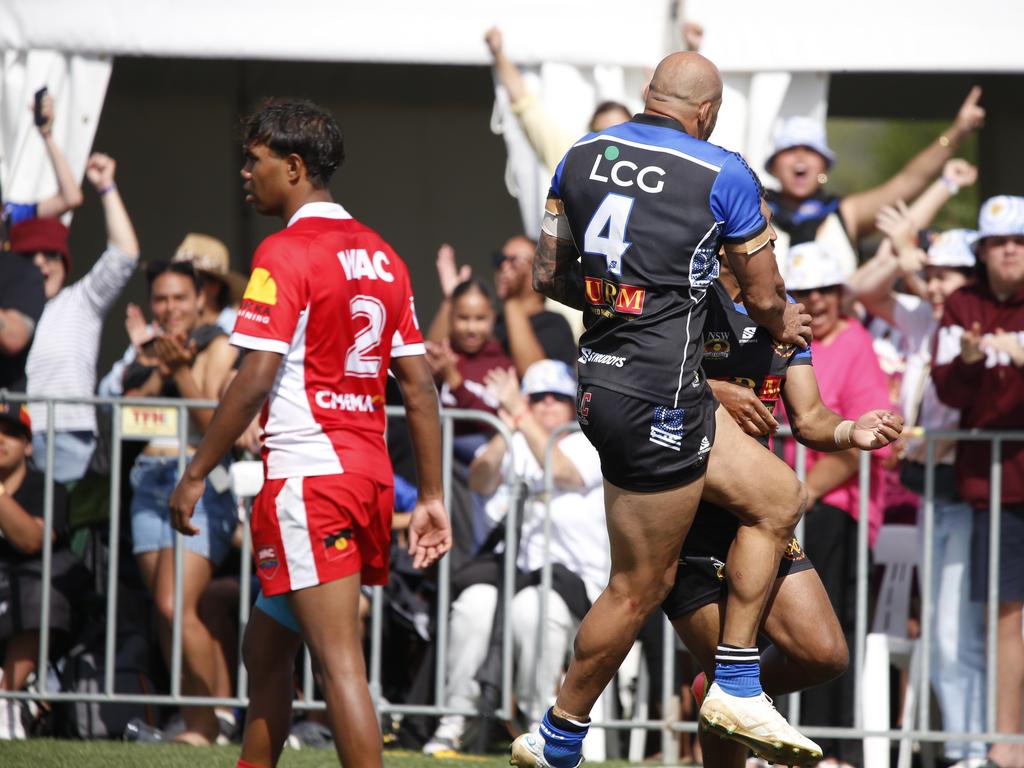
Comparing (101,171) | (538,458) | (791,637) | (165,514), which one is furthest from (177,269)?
(791,637)

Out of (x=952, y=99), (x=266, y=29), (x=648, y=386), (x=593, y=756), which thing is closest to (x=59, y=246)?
Result: (x=266, y=29)

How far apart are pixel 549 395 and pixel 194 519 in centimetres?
166

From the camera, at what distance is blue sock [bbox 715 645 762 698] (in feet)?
12.8

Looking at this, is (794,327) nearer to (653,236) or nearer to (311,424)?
(653,236)

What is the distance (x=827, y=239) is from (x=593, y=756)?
2.78m

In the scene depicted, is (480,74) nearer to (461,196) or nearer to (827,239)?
(461,196)

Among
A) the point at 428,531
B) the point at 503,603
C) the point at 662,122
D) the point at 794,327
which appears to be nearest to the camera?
the point at 662,122

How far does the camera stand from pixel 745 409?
4.13m

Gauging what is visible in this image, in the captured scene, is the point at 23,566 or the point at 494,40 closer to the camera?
the point at 23,566

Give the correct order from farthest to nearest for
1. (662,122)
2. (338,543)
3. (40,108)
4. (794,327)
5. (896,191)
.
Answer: (40,108) → (896,191) → (338,543) → (794,327) → (662,122)

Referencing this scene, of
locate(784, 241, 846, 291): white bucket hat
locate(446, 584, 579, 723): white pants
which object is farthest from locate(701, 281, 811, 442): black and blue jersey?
locate(446, 584, 579, 723): white pants

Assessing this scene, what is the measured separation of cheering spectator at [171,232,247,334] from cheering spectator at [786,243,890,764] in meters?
3.09

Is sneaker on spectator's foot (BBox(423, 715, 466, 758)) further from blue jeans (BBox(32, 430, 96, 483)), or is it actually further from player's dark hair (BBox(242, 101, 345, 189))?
player's dark hair (BBox(242, 101, 345, 189))

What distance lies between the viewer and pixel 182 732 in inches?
251
